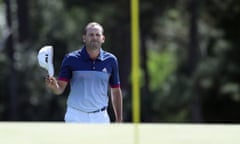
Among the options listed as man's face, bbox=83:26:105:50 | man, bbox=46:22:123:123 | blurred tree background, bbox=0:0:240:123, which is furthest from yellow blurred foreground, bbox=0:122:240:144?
blurred tree background, bbox=0:0:240:123

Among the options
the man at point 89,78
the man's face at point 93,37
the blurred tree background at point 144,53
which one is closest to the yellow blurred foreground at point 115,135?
the man at point 89,78

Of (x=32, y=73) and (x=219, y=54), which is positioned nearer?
(x=32, y=73)

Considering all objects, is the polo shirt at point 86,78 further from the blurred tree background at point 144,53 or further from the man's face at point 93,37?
the blurred tree background at point 144,53

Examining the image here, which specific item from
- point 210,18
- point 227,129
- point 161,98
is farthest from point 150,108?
point 227,129

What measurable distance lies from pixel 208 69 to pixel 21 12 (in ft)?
19.6

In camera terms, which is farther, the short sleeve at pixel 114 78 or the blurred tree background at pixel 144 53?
the blurred tree background at pixel 144 53

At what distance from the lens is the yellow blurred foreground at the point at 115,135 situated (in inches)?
297

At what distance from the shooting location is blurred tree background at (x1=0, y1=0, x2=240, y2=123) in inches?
1015

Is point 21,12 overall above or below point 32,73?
above

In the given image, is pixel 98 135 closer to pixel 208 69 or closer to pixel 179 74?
pixel 208 69

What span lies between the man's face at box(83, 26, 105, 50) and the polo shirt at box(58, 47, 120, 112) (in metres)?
0.09

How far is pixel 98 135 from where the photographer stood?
7.59 metres

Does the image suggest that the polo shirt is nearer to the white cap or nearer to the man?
the man

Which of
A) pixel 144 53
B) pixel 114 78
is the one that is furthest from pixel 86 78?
pixel 144 53
